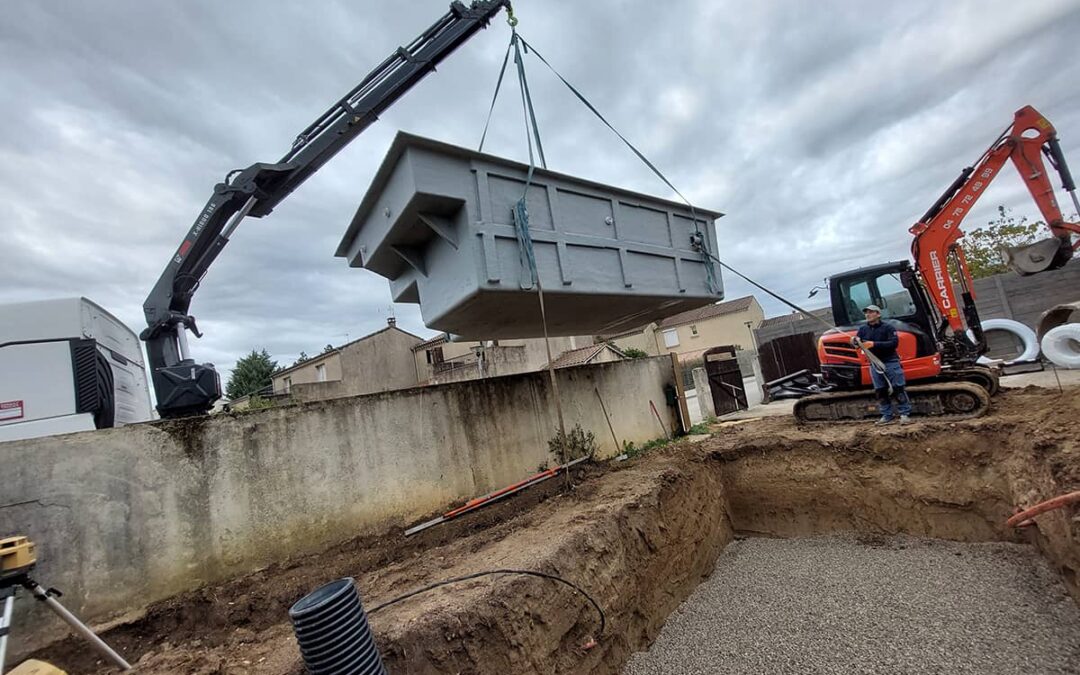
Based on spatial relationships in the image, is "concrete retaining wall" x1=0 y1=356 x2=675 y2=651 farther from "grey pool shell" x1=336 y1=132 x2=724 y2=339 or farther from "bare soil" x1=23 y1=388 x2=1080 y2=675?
"grey pool shell" x1=336 y1=132 x2=724 y2=339

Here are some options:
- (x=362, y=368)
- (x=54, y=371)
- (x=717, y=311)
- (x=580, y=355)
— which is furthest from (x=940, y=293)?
(x=717, y=311)

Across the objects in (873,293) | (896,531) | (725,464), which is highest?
(873,293)

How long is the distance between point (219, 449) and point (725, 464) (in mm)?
6331

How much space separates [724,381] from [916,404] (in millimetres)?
5230

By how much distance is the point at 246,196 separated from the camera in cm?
493

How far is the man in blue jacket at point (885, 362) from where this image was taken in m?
6.02

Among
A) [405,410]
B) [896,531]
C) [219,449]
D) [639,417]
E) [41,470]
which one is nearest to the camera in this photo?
[41,470]

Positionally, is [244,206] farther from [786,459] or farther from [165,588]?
[786,459]

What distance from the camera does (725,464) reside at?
6.83 meters

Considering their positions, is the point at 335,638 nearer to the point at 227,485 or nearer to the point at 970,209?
the point at 227,485

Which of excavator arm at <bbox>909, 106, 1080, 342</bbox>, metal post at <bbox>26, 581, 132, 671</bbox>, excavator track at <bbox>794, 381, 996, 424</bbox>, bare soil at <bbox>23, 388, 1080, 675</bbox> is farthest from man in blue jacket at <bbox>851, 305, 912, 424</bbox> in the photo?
metal post at <bbox>26, 581, 132, 671</bbox>

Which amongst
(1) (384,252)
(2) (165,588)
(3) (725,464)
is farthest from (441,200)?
(3) (725,464)

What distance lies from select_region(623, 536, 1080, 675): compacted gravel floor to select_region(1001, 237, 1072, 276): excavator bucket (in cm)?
465

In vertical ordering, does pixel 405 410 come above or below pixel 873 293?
below
